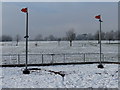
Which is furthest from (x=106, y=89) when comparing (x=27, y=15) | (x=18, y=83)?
(x=27, y=15)

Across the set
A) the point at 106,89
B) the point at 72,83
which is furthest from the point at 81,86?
the point at 106,89

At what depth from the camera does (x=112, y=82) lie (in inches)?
283

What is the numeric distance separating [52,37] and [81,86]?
5881 inches

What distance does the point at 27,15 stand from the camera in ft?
31.9

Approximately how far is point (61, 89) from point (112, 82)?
2495 mm

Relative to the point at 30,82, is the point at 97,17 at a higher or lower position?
higher

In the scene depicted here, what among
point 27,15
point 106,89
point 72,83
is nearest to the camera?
point 106,89

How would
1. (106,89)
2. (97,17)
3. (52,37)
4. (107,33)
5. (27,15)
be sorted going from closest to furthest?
(106,89) < (27,15) < (97,17) < (107,33) < (52,37)

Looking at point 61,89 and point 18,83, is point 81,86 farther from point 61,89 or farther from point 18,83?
point 18,83

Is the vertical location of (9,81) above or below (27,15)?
below

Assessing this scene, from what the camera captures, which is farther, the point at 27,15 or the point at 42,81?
the point at 27,15

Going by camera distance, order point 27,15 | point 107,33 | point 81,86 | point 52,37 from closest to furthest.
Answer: point 81,86 < point 27,15 < point 107,33 < point 52,37

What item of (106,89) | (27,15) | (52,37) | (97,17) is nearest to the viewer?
(106,89)

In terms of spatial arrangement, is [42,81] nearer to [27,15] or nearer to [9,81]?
[9,81]
